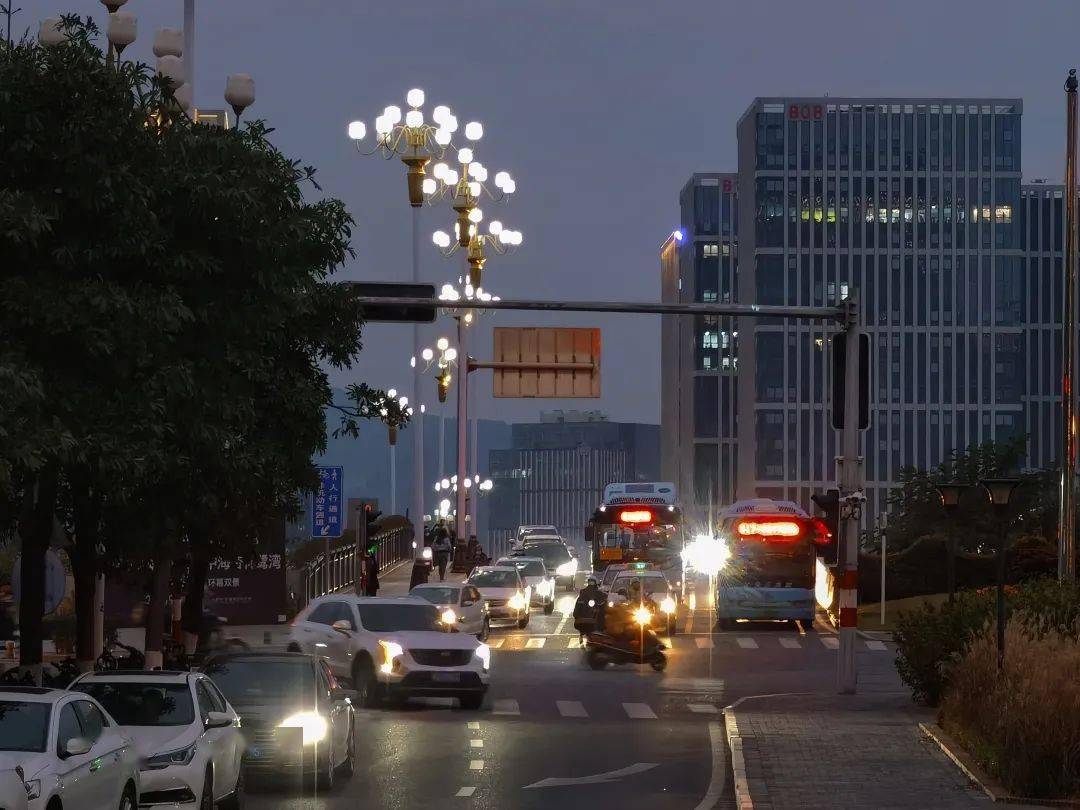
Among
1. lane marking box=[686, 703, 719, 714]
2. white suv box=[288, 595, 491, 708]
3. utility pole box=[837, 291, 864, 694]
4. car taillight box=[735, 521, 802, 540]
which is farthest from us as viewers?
car taillight box=[735, 521, 802, 540]

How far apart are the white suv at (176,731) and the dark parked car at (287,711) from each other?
1508mm

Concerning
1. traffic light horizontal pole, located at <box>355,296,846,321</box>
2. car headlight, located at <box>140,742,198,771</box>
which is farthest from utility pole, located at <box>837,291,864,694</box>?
car headlight, located at <box>140,742,198,771</box>

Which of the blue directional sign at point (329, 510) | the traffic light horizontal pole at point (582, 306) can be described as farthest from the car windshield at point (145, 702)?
the blue directional sign at point (329, 510)

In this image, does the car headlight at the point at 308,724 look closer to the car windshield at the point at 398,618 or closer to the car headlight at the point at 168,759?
the car headlight at the point at 168,759

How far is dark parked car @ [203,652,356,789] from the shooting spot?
65.8 ft

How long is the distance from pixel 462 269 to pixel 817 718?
36.0 metres

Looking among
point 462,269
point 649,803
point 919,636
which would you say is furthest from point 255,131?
point 462,269

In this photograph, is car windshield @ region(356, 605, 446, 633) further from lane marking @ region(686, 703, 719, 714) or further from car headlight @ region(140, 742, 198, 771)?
car headlight @ region(140, 742, 198, 771)

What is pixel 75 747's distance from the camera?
545 inches

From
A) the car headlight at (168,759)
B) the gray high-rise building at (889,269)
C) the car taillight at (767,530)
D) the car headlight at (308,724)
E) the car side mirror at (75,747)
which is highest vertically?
the gray high-rise building at (889,269)

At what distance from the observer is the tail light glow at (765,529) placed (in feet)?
167

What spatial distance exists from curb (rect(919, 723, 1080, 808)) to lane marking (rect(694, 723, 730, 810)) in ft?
8.37

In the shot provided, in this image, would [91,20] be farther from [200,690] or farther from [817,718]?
[817,718]

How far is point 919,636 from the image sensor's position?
97.0 feet
